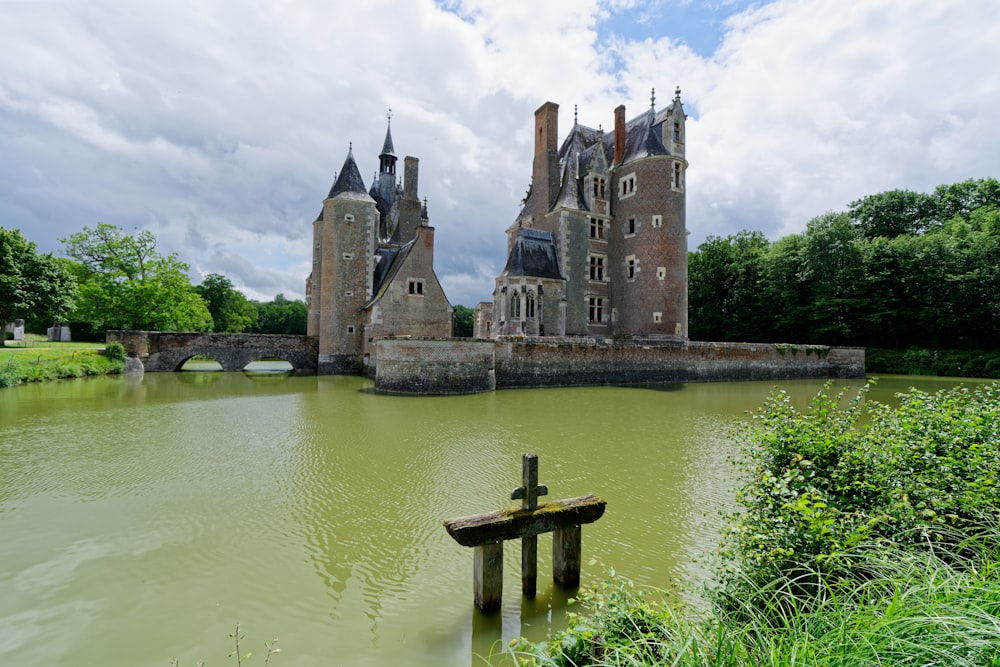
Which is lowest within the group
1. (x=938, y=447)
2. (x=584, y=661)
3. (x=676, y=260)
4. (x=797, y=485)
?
(x=584, y=661)

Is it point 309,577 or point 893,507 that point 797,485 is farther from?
point 309,577

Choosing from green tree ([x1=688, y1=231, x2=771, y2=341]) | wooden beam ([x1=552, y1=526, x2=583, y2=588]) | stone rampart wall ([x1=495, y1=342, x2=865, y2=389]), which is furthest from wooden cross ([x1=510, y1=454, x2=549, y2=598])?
green tree ([x1=688, y1=231, x2=771, y2=341])

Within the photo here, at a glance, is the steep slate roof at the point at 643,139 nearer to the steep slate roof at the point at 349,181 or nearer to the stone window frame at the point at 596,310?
the stone window frame at the point at 596,310

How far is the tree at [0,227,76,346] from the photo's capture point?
1034 inches

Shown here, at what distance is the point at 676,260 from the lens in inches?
1073

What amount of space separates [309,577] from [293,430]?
25.3ft

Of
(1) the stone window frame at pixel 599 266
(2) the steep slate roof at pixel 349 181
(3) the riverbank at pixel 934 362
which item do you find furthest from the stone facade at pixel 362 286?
(3) the riverbank at pixel 934 362

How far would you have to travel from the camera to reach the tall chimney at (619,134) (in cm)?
2945

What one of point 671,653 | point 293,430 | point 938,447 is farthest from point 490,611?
point 293,430

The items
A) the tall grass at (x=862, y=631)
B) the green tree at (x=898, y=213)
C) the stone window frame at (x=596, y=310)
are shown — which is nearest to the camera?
the tall grass at (x=862, y=631)

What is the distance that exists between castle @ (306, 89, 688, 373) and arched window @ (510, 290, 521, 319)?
6cm

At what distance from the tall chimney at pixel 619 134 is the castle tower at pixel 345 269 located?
49.6ft

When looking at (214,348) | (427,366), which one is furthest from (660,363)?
(214,348)

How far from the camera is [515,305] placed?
26.0m
